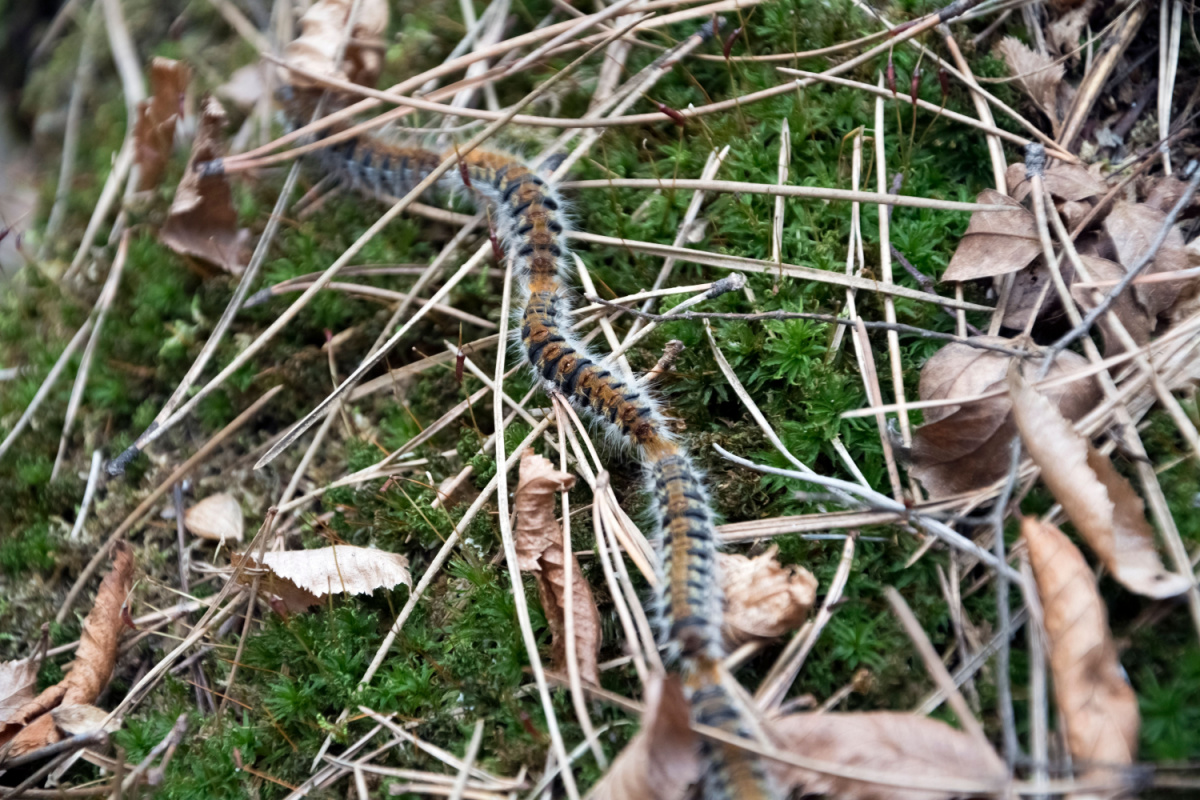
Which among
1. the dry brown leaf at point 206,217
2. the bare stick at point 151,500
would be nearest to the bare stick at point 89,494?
the bare stick at point 151,500

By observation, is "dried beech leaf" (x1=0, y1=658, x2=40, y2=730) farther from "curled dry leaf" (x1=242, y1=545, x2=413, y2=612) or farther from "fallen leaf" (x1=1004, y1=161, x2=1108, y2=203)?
"fallen leaf" (x1=1004, y1=161, x2=1108, y2=203)

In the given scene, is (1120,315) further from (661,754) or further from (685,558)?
(661,754)

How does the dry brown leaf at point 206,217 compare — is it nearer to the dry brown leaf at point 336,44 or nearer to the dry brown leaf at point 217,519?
the dry brown leaf at point 336,44

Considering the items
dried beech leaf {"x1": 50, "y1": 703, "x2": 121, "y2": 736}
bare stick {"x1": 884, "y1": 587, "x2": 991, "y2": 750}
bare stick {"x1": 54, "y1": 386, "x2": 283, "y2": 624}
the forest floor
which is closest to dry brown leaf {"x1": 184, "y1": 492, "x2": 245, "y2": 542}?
the forest floor

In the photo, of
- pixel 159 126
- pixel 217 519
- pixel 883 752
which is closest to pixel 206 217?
pixel 159 126

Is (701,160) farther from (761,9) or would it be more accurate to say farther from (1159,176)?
(1159,176)
